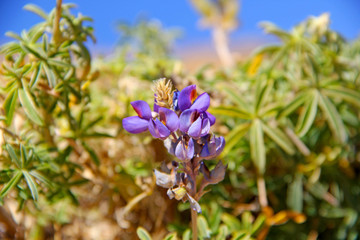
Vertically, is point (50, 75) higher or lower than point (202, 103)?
higher

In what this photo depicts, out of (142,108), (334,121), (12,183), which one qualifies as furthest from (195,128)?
(334,121)

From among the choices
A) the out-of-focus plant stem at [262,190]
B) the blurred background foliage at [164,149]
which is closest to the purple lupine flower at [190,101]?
the blurred background foliage at [164,149]

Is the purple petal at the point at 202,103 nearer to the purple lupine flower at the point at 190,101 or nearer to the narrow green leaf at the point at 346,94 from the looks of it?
the purple lupine flower at the point at 190,101

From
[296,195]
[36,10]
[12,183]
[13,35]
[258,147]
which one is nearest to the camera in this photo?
[12,183]

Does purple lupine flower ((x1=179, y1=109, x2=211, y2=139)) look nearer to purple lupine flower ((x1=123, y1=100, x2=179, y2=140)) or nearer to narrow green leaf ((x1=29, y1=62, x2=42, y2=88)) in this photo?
purple lupine flower ((x1=123, y1=100, x2=179, y2=140))

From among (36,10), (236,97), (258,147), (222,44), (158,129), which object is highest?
(222,44)

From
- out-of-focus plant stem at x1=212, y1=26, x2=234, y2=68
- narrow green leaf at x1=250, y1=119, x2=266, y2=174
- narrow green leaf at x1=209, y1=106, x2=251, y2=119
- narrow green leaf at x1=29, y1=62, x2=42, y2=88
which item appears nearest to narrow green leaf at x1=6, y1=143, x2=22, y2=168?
narrow green leaf at x1=29, y1=62, x2=42, y2=88

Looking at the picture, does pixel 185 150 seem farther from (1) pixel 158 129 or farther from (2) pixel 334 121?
(2) pixel 334 121

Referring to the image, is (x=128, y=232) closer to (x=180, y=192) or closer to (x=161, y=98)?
(x=180, y=192)
